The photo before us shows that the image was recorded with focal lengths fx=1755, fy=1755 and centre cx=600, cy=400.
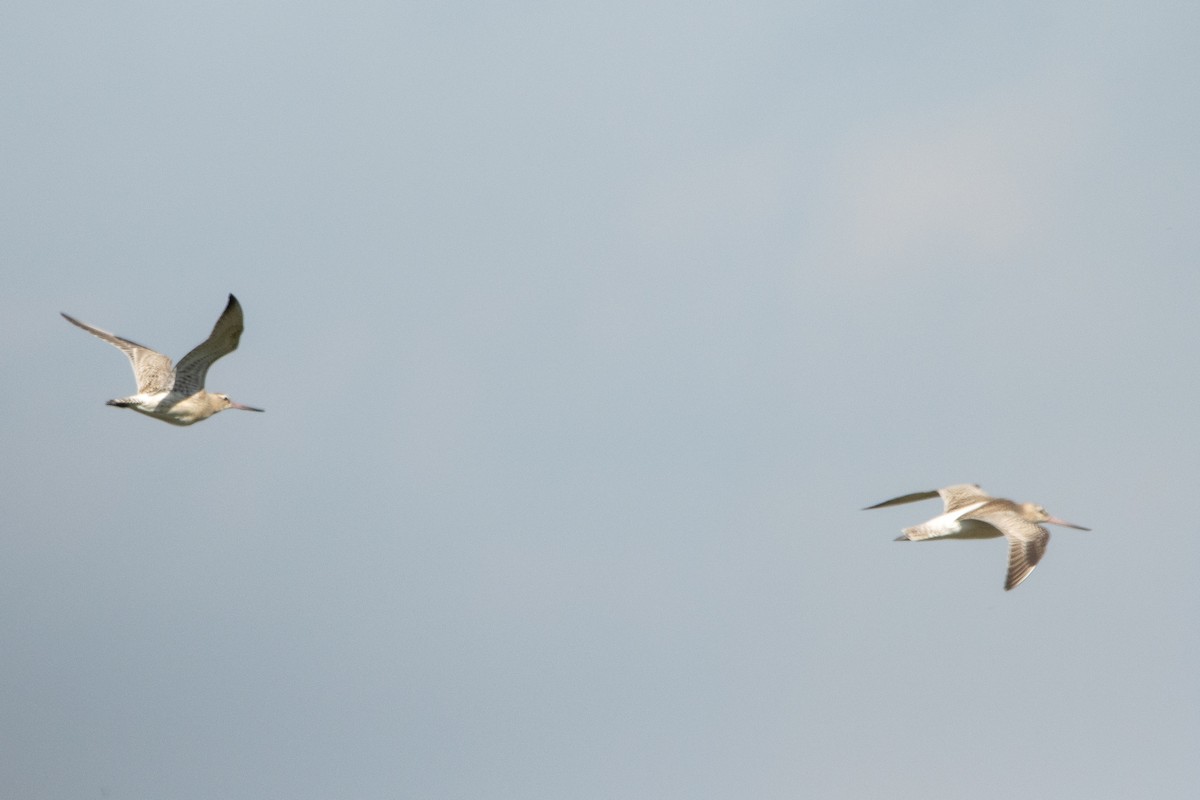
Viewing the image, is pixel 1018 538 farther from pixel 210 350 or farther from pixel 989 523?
pixel 210 350

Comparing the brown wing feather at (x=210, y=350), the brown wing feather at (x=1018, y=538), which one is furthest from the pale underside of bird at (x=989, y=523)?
the brown wing feather at (x=210, y=350)

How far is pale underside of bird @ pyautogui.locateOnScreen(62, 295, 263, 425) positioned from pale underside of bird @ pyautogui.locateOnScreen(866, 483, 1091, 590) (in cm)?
898

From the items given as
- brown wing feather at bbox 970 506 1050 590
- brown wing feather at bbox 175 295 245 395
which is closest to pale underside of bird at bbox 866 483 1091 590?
→ brown wing feather at bbox 970 506 1050 590

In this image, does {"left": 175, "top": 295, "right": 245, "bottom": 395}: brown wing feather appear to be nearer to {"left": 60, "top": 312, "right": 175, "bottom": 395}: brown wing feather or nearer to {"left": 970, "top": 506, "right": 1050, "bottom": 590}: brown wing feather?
{"left": 60, "top": 312, "right": 175, "bottom": 395}: brown wing feather

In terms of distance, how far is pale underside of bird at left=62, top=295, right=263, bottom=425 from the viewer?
23016mm

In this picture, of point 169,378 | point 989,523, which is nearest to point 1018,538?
point 989,523

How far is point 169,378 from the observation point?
77.3ft

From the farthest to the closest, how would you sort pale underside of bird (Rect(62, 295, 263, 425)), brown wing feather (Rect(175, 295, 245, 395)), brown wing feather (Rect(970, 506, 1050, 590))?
pale underside of bird (Rect(62, 295, 263, 425)), brown wing feather (Rect(175, 295, 245, 395)), brown wing feather (Rect(970, 506, 1050, 590))

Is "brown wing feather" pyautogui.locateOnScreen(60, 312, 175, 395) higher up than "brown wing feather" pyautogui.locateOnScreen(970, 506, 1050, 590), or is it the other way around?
"brown wing feather" pyautogui.locateOnScreen(60, 312, 175, 395)

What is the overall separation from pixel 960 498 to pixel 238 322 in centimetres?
994

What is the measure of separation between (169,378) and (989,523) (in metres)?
11.0

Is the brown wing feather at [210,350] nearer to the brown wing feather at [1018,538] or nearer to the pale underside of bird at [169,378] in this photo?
the pale underside of bird at [169,378]

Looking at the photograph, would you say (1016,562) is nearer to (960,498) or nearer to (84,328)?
(960,498)

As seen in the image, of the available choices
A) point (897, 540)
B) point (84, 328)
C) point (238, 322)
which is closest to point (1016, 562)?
point (897, 540)
